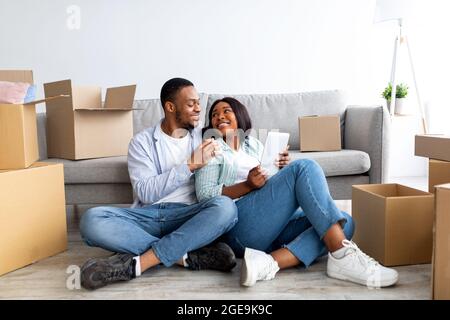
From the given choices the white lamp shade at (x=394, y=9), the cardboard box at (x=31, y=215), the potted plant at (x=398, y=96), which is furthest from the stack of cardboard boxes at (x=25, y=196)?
the potted plant at (x=398, y=96)

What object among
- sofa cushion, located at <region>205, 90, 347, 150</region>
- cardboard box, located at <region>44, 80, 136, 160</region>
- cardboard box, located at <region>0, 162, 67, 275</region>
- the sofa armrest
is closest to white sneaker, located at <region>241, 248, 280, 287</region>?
cardboard box, located at <region>0, 162, 67, 275</region>

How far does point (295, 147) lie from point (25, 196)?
5.14ft

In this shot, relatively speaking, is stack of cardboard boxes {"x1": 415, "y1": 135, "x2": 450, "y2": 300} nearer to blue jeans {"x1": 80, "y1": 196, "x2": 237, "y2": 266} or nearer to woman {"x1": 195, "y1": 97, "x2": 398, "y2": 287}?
woman {"x1": 195, "y1": 97, "x2": 398, "y2": 287}

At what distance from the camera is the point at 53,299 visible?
133 centimetres

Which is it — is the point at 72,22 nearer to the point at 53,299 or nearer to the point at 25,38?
the point at 25,38

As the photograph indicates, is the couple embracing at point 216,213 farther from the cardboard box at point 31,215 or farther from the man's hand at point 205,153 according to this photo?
the cardboard box at point 31,215

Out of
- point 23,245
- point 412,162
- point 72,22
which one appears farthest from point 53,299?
point 412,162

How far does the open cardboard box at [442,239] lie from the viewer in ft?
3.94

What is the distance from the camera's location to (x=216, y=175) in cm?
156

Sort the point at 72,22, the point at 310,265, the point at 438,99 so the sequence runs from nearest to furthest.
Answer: the point at 310,265 → the point at 72,22 → the point at 438,99

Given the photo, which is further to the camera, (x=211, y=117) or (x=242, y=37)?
(x=242, y=37)

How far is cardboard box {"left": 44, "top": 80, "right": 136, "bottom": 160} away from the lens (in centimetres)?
217

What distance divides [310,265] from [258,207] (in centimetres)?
31

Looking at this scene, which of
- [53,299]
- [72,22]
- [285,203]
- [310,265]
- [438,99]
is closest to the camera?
[53,299]
